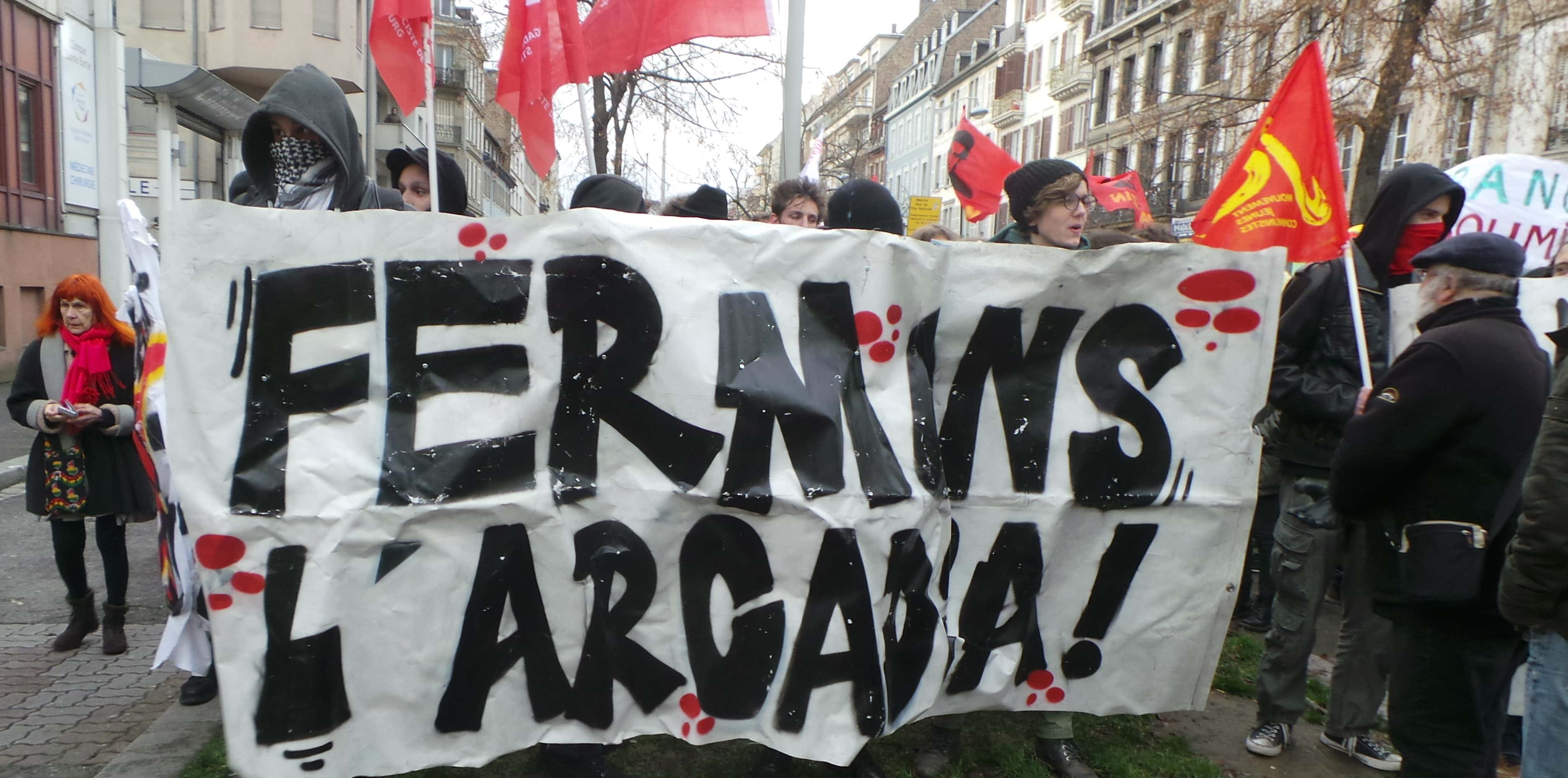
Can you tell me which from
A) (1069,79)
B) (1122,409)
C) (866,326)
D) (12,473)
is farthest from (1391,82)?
(1069,79)

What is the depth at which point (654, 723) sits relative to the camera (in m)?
2.91

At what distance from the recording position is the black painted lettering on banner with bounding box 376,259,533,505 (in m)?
2.78

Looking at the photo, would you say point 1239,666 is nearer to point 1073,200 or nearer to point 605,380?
point 1073,200

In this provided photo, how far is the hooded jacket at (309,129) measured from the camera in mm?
3451

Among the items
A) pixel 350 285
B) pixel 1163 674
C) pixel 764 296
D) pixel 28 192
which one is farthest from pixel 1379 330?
pixel 28 192

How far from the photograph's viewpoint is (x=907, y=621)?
9.81 feet

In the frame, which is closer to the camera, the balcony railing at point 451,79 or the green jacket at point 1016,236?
the green jacket at point 1016,236

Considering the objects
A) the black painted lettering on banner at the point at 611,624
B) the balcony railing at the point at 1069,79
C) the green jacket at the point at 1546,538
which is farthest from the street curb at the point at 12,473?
the balcony railing at the point at 1069,79

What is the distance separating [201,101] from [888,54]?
3477 inches

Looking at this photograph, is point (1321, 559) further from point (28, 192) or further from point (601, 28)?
point (28, 192)

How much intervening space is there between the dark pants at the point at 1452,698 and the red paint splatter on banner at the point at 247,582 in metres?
2.85

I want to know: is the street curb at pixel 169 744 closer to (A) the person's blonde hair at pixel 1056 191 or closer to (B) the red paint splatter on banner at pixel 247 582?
(B) the red paint splatter on banner at pixel 247 582

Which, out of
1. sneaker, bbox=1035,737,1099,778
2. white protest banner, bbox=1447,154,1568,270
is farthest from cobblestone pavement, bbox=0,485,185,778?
white protest banner, bbox=1447,154,1568,270

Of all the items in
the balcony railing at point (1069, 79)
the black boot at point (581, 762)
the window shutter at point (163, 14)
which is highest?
the balcony railing at point (1069, 79)
